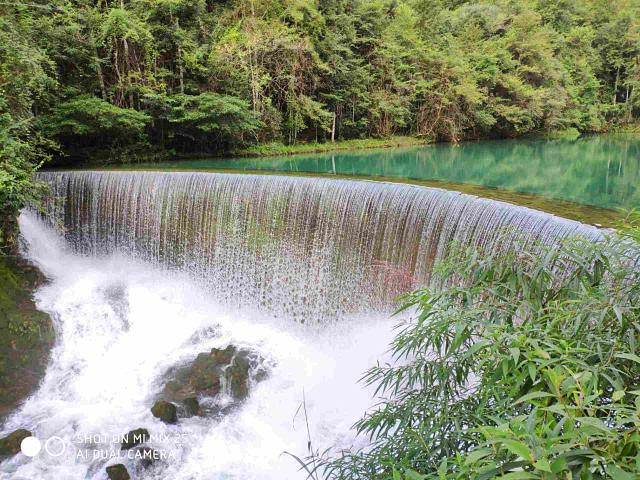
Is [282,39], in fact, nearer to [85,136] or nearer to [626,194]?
[85,136]

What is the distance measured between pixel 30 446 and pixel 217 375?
1.97 meters

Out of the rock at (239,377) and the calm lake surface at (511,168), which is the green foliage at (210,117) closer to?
the calm lake surface at (511,168)

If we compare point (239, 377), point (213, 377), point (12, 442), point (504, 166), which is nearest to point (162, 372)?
point (213, 377)

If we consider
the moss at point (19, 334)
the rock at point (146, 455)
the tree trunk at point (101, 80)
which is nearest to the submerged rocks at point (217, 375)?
the rock at point (146, 455)

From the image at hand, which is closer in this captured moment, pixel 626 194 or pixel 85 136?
pixel 626 194

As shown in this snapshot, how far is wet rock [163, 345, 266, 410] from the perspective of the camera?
17.0 feet

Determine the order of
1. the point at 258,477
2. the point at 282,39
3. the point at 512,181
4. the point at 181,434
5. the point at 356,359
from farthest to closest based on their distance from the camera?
the point at 282,39 → the point at 512,181 → the point at 356,359 → the point at 181,434 → the point at 258,477

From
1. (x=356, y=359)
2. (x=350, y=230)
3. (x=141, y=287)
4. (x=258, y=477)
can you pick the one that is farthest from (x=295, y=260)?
(x=258, y=477)

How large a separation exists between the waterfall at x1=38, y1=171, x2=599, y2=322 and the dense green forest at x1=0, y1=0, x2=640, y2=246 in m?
1.44

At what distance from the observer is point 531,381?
1271 millimetres

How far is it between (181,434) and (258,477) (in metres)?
0.99

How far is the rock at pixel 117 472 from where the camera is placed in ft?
13.3

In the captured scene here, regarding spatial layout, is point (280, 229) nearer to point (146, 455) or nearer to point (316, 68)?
point (146, 455)

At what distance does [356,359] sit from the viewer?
19.2ft
